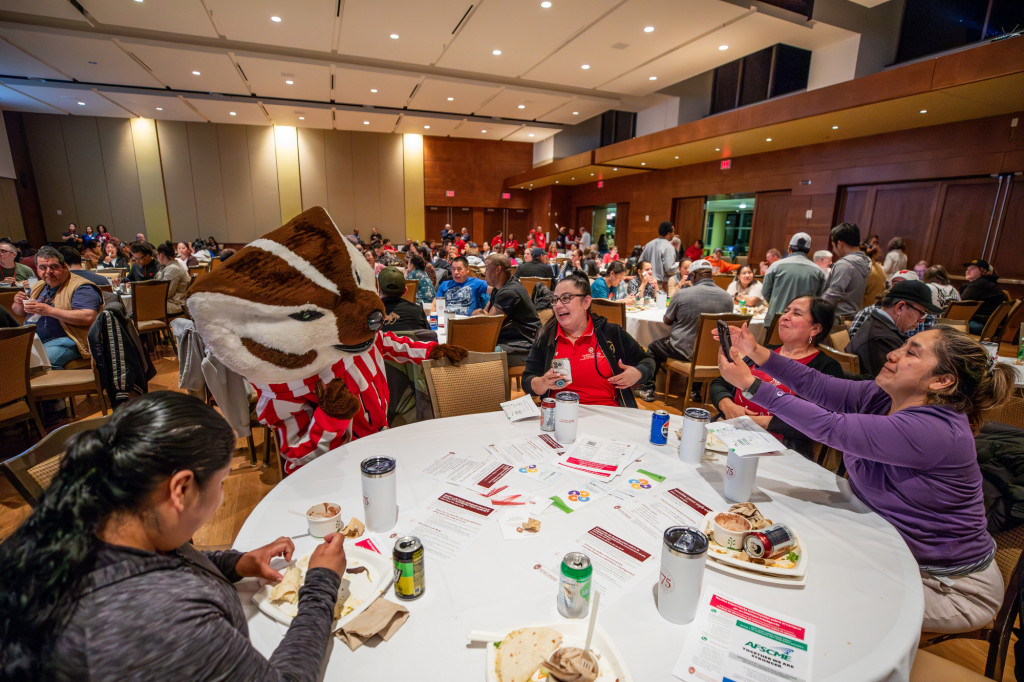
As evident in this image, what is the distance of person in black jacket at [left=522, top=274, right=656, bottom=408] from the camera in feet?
7.72

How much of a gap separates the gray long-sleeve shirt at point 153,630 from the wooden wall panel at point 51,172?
17403 mm

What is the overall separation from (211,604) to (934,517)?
1.82 m

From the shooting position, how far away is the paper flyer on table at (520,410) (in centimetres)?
195

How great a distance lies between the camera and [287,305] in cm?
144

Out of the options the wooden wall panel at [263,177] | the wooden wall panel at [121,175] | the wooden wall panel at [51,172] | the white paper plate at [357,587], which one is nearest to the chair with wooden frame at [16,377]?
the white paper plate at [357,587]

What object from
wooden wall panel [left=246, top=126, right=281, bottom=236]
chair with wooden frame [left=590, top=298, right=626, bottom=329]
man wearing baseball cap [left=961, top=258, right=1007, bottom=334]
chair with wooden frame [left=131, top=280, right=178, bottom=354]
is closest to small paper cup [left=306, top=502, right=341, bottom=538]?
chair with wooden frame [left=590, top=298, right=626, bottom=329]

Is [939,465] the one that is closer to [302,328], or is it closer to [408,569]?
[408,569]

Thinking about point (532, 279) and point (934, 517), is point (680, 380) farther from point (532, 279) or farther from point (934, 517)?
point (934, 517)

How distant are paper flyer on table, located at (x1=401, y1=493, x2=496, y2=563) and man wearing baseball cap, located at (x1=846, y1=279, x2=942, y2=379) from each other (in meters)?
2.62

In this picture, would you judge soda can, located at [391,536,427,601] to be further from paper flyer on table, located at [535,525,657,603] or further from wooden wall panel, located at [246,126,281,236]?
wooden wall panel, located at [246,126,281,236]

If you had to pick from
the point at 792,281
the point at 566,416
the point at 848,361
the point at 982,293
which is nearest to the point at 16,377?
the point at 566,416

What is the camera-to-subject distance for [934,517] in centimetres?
133

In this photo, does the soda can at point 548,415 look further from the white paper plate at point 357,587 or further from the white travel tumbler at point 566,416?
the white paper plate at point 357,587

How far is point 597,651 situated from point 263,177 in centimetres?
1610
